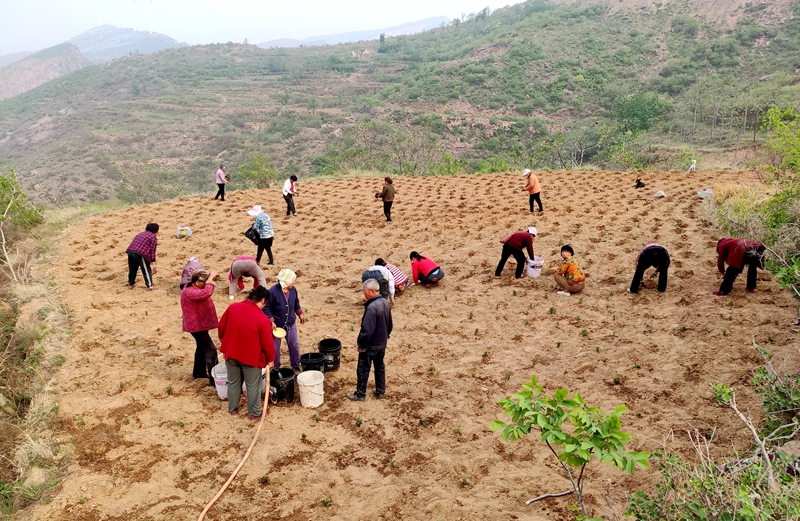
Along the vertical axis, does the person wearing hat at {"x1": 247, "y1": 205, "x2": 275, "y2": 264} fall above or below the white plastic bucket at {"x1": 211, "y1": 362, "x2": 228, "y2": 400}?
above

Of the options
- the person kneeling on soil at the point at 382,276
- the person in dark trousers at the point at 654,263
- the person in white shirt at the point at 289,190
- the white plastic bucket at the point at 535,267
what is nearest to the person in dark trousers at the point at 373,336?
the person kneeling on soil at the point at 382,276

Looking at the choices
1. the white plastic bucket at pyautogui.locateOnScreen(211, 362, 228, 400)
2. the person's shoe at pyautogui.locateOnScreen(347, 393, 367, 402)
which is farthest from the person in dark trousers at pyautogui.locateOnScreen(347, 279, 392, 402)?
the white plastic bucket at pyautogui.locateOnScreen(211, 362, 228, 400)

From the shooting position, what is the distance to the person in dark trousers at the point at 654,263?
7.59 m

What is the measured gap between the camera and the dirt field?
4172 millimetres

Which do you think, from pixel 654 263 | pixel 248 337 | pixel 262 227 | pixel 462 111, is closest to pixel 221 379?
pixel 248 337

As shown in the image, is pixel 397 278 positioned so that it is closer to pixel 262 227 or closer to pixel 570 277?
pixel 262 227

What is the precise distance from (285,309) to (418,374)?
1957 millimetres

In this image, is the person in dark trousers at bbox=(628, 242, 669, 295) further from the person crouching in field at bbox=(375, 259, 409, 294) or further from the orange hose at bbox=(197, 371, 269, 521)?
the orange hose at bbox=(197, 371, 269, 521)

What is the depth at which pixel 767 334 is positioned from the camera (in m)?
6.09

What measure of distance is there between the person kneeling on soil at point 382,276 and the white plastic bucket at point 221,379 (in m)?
2.83

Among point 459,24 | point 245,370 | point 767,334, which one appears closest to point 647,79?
point 767,334

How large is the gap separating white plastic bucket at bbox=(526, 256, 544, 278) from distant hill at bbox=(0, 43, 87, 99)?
221 m

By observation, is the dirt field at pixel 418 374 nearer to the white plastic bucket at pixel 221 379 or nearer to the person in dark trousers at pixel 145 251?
the white plastic bucket at pixel 221 379

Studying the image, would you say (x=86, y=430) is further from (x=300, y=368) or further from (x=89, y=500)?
(x=300, y=368)
